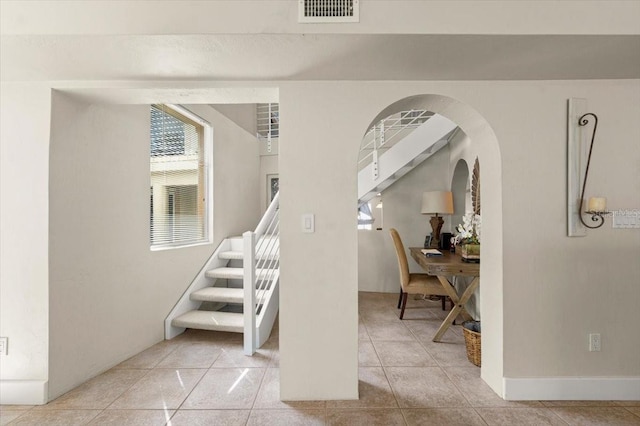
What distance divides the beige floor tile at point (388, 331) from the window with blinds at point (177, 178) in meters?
2.18

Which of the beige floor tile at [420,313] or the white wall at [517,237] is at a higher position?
the white wall at [517,237]

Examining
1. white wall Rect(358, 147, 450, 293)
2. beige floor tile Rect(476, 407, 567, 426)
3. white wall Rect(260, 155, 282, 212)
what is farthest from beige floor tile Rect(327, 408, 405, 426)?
white wall Rect(260, 155, 282, 212)

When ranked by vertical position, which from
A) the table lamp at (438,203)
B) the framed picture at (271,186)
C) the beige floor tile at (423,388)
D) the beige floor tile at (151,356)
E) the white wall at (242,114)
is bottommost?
the beige floor tile at (151,356)

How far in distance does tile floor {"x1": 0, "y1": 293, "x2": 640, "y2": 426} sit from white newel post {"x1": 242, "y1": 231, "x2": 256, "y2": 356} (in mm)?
118

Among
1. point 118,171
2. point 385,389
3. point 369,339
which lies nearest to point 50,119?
point 118,171

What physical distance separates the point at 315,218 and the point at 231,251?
2170mm

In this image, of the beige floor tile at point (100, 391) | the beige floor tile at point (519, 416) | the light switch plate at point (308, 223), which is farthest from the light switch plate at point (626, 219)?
the beige floor tile at point (100, 391)

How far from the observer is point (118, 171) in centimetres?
236

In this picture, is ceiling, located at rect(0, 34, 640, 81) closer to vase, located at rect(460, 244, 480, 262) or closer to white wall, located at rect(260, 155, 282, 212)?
vase, located at rect(460, 244, 480, 262)

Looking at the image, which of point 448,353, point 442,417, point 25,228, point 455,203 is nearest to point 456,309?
point 448,353

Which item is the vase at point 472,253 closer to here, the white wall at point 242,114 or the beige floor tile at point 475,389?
the beige floor tile at point 475,389

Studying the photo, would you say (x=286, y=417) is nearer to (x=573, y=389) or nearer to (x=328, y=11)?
(x=573, y=389)

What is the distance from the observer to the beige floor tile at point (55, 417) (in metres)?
1.66

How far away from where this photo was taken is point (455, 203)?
4.13 meters
